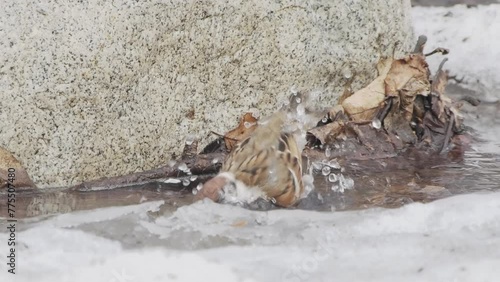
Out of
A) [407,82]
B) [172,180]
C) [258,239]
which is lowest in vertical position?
[172,180]

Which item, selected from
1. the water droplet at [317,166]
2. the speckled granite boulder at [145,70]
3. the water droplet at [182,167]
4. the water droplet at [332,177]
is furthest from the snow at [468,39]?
the water droplet at [182,167]

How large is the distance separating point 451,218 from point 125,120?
197 cm

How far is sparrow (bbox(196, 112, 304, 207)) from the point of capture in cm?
472

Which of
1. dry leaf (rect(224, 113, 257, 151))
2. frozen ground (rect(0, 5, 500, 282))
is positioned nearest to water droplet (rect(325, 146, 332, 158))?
dry leaf (rect(224, 113, 257, 151))

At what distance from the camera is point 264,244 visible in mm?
3896

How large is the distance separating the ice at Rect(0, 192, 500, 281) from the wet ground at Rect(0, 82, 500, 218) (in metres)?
0.34

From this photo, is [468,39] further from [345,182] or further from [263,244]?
[263,244]

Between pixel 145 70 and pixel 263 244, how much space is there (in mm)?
1727

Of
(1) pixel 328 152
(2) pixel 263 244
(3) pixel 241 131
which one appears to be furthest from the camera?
(1) pixel 328 152

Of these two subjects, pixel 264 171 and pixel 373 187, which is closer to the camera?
pixel 264 171

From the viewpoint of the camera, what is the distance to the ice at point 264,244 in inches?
142

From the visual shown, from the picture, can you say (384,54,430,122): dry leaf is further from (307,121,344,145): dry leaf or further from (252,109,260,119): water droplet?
(252,109,260,119): water droplet

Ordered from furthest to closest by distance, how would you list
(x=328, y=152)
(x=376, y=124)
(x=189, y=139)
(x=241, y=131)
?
(x=376, y=124) < (x=328, y=152) < (x=241, y=131) < (x=189, y=139)

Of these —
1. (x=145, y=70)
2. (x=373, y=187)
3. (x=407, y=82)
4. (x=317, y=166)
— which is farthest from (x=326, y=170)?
(x=145, y=70)
